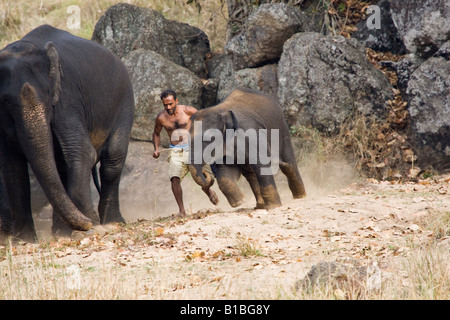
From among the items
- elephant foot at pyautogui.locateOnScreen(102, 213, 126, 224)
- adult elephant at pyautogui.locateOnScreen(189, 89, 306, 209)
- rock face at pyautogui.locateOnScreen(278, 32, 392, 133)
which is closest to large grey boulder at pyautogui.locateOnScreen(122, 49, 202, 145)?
rock face at pyautogui.locateOnScreen(278, 32, 392, 133)

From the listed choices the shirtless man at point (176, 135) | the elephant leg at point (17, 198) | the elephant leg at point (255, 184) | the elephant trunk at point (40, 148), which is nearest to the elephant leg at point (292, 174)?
the elephant leg at point (255, 184)

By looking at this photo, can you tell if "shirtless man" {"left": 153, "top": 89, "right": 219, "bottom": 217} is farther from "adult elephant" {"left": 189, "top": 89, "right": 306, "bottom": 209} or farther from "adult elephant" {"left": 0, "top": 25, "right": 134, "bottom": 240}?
"adult elephant" {"left": 189, "top": 89, "right": 306, "bottom": 209}

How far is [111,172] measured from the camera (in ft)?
31.8

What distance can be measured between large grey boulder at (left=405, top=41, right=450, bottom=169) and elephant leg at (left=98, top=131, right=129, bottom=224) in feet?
18.9

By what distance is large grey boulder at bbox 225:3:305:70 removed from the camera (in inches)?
567

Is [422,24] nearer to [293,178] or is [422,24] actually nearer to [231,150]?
[293,178]

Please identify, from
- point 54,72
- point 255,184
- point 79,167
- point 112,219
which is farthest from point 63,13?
point 54,72

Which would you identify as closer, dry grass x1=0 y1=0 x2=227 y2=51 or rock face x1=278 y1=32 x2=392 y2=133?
rock face x1=278 y1=32 x2=392 y2=133

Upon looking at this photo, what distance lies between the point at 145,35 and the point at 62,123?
849 cm

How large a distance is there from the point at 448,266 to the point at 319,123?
8.30 metres

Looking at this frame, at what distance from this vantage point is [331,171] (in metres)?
13.2

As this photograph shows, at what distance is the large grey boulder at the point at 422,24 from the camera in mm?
12656

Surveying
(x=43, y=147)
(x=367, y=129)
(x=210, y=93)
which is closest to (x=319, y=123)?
(x=367, y=129)

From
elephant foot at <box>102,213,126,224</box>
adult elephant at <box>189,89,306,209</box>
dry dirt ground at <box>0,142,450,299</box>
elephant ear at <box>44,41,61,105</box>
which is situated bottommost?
elephant foot at <box>102,213,126,224</box>
